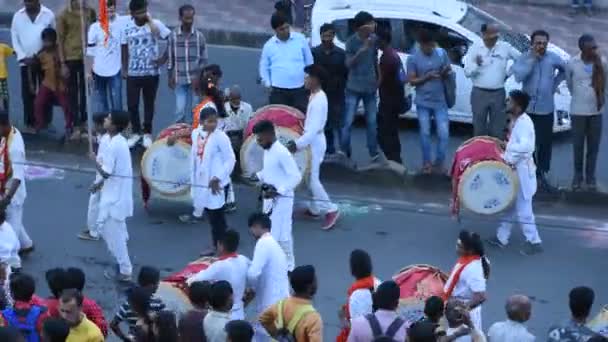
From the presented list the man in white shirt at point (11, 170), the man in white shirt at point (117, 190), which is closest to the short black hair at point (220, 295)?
the man in white shirt at point (117, 190)

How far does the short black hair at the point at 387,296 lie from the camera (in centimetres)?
1034

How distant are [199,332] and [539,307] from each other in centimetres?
423

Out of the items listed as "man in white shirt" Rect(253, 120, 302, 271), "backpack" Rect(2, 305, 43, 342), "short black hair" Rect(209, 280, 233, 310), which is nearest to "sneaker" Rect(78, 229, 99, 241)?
"man in white shirt" Rect(253, 120, 302, 271)

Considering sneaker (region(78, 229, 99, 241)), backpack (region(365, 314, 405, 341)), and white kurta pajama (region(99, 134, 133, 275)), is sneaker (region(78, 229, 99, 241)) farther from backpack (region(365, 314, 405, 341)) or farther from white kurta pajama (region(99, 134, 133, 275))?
backpack (region(365, 314, 405, 341))

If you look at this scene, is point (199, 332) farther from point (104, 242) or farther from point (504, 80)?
point (504, 80)

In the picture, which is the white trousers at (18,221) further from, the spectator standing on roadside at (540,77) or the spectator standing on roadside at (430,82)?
the spectator standing on roadside at (540,77)

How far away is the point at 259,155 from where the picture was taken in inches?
617

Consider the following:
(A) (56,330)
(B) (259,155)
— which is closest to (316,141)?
(B) (259,155)

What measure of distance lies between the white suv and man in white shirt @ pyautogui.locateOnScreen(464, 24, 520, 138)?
130 centimetres

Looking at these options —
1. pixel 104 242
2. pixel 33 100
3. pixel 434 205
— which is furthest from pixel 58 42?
pixel 434 205

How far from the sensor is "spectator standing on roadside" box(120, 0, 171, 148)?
17.2m

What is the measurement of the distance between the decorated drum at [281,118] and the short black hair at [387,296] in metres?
5.29

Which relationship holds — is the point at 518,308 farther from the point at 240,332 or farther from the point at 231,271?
the point at 231,271

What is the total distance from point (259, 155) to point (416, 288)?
4184 millimetres
